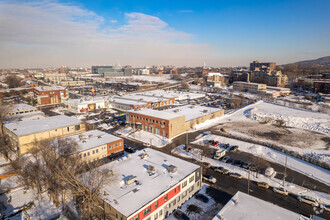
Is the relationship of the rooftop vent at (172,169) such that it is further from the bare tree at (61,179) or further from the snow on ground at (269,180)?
the snow on ground at (269,180)

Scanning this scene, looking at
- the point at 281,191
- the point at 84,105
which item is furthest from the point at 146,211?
the point at 84,105

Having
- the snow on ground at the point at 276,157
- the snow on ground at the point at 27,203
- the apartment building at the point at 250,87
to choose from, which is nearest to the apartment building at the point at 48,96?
the snow on ground at the point at 27,203

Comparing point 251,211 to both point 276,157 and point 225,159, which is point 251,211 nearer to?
point 225,159

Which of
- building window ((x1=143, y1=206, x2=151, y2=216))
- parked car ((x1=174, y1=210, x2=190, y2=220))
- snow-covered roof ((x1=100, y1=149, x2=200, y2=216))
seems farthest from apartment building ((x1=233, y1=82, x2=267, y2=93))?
building window ((x1=143, y1=206, x2=151, y2=216))

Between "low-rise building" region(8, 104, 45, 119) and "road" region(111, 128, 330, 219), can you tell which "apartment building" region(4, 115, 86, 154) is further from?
"road" region(111, 128, 330, 219)

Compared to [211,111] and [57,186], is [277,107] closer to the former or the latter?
[211,111]

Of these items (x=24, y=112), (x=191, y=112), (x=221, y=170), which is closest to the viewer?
(x=221, y=170)
